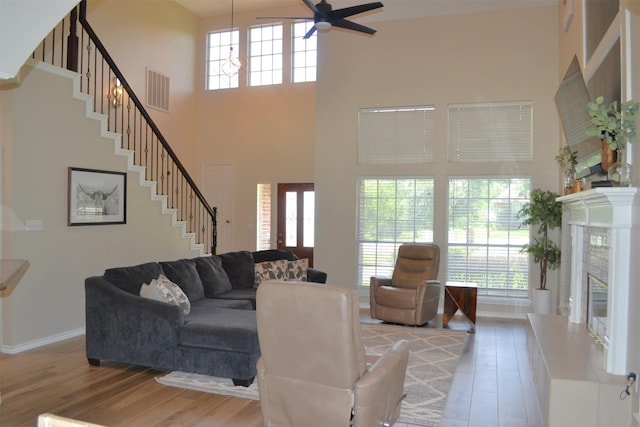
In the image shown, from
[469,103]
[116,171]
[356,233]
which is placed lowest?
[356,233]

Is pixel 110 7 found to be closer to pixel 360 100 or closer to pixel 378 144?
pixel 360 100

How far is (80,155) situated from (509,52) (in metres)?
5.73

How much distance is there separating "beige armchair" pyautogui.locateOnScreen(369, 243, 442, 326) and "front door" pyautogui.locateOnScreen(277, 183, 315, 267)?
3103 millimetres

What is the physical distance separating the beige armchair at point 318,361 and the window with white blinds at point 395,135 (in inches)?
193

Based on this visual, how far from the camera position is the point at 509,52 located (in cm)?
675

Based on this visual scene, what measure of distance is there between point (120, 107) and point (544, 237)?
22.8ft

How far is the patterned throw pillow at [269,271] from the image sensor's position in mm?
6137

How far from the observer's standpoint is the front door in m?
9.61

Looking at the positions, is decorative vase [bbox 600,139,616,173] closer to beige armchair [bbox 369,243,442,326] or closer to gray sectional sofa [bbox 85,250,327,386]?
gray sectional sofa [bbox 85,250,327,386]

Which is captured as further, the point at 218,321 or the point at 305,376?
the point at 218,321

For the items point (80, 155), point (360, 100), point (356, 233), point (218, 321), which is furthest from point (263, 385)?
point (360, 100)

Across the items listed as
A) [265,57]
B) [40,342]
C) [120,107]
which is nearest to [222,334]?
[40,342]

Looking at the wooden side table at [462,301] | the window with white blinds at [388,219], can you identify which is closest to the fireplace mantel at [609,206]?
the wooden side table at [462,301]

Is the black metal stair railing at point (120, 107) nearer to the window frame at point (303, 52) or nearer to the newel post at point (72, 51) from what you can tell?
the newel post at point (72, 51)
